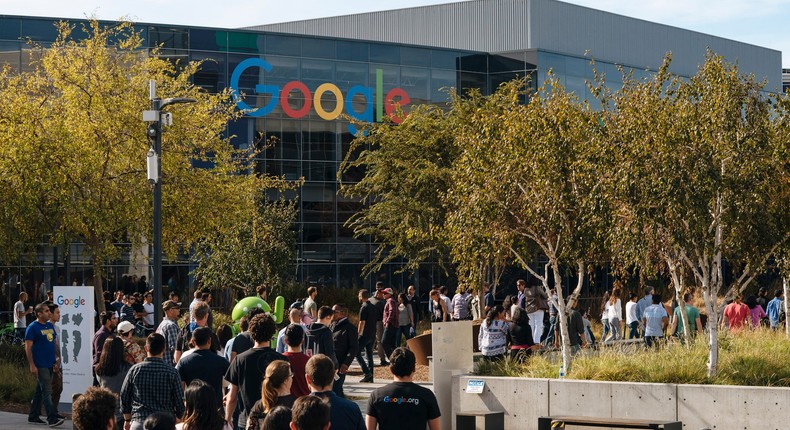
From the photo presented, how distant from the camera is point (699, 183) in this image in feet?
49.1

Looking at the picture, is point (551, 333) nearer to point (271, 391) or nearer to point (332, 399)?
point (271, 391)

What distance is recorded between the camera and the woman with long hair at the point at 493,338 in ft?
56.3

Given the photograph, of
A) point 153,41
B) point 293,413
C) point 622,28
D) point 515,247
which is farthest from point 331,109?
point 293,413

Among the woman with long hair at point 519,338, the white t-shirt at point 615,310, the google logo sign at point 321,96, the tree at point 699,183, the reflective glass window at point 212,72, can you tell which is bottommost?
the white t-shirt at point 615,310

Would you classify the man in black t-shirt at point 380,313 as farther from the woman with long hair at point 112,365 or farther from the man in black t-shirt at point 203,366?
the man in black t-shirt at point 203,366

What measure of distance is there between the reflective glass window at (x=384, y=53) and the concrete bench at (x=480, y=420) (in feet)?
110

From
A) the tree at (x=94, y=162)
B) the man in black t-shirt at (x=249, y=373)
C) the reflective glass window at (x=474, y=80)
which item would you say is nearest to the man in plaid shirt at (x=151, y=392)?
the man in black t-shirt at (x=249, y=373)

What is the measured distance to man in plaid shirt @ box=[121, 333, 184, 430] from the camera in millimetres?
9305

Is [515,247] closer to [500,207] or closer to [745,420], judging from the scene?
[500,207]

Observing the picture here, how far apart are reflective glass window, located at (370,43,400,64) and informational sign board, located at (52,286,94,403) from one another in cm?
3266

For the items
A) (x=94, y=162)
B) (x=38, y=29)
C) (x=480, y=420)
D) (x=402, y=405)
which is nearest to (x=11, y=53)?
(x=38, y=29)

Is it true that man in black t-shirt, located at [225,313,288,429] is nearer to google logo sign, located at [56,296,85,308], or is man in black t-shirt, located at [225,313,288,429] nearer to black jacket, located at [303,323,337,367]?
black jacket, located at [303,323,337,367]

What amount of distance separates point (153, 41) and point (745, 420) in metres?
33.5

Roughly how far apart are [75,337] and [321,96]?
31.2m
